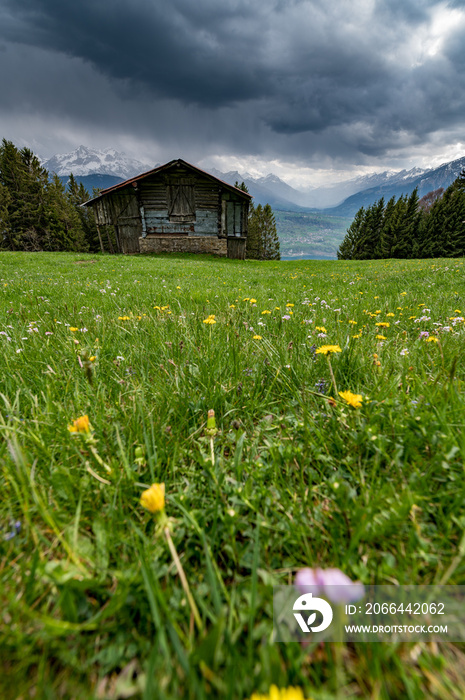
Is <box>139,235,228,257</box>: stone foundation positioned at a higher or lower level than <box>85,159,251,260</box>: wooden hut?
lower

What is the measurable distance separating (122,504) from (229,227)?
27910 millimetres

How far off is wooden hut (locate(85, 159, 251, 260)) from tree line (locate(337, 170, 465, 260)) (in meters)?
41.1

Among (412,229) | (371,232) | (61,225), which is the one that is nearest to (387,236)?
(412,229)

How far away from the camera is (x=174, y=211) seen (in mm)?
24500

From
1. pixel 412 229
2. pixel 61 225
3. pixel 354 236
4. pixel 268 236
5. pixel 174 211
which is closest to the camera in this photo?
pixel 174 211

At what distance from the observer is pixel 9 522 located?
101 cm

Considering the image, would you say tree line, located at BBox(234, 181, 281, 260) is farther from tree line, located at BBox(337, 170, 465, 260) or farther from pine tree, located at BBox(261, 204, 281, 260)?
tree line, located at BBox(337, 170, 465, 260)

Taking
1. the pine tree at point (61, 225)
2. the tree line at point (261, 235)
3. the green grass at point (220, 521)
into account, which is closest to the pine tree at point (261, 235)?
the tree line at point (261, 235)

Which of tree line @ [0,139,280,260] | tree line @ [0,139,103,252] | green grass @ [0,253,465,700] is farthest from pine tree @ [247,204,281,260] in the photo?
green grass @ [0,253,465,700]

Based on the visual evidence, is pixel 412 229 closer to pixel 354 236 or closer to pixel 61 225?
pixel 354 236

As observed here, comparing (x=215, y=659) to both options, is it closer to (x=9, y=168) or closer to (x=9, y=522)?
(x=9, y=522)

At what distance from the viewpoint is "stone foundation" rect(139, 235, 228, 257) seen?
25094mm

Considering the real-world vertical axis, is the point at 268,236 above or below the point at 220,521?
above

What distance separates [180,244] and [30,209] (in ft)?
122
